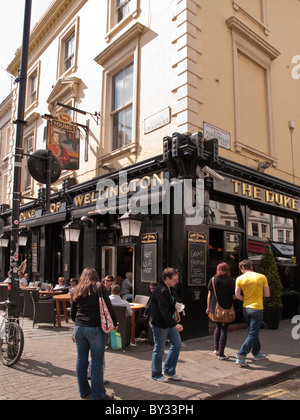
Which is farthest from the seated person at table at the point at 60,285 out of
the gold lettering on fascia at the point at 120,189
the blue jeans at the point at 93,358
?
the blue jeans at the point at 93,358

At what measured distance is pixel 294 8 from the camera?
13.5 meters

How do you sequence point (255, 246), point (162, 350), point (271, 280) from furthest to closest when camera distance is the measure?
point (255, 246), point (271, 280), point (162, 350)

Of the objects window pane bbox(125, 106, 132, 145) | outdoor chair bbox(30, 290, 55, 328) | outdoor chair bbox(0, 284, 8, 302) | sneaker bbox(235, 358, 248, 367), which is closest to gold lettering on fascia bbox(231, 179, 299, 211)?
window pane bbox(125, 106, 132, 145)

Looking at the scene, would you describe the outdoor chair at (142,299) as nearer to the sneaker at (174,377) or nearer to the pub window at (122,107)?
the sneaker at (174,377)

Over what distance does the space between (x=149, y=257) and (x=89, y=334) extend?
14.7 ft

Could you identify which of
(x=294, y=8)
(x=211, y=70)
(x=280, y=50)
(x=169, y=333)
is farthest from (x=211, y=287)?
(x=294, y=8)

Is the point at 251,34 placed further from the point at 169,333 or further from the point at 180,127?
the point at 169,333

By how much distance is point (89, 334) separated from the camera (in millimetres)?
4328

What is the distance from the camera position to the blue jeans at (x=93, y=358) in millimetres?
4277

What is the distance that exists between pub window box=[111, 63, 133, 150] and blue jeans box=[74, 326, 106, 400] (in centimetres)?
716

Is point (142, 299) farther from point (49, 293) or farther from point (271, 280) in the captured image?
point (49, 293)

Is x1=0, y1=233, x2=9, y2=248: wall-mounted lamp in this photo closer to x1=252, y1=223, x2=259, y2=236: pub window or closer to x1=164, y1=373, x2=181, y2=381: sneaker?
x1=252, y1=223, x2=259, y2=236: pub window

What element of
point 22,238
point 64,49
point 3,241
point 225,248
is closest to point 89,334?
point 225,248

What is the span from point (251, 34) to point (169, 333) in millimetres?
9519
